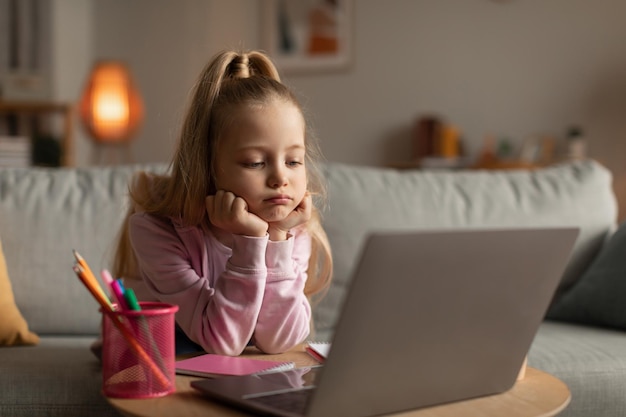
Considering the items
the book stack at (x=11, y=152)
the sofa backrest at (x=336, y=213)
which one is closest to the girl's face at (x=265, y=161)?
the sofa backrest at (x=336, y=213)

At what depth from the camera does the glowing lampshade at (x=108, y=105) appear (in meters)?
4.54

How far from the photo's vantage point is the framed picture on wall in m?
4.71

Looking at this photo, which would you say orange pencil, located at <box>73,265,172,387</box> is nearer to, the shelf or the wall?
the wall

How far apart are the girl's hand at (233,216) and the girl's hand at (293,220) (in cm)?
6

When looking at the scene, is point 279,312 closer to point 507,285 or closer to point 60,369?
point 507,285

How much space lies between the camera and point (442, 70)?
4.48 meters

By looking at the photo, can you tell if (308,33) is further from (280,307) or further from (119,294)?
(119,294)

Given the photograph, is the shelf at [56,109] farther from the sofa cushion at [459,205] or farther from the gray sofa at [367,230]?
the sofa cushion at [459,205]

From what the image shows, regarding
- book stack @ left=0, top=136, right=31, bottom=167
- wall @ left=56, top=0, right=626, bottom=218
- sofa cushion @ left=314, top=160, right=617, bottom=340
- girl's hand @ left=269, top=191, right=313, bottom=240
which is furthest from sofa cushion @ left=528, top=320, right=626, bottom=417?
wall @ left=56, top=0, right=626, bottom=218

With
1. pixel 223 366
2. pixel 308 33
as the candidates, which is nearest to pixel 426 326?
pixel 223 366

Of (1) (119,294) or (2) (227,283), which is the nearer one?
(1) (119,294)

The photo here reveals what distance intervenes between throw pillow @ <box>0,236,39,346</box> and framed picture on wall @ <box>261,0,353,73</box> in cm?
314

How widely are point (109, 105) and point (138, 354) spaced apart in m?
3.78

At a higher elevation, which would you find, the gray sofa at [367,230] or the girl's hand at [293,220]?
the girl's hand at [293,220]
